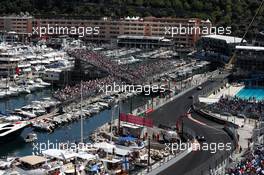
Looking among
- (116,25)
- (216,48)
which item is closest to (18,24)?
(116,25)

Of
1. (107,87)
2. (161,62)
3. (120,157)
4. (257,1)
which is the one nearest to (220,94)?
(107,87)

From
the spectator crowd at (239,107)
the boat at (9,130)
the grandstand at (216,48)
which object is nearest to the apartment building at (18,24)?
the grandstand at (216,48)

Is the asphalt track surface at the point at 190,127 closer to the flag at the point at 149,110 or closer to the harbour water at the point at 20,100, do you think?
the flag at the point at 149,110

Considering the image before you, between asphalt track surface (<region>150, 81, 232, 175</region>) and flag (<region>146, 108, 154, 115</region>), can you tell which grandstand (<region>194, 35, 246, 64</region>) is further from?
flag (<region>146, 108, 154, 115</region>)

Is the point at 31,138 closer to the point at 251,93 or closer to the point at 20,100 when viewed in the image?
the point at 20,100

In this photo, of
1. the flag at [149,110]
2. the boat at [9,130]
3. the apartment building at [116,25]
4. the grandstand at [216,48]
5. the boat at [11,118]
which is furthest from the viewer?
the apartment building at [116,25]

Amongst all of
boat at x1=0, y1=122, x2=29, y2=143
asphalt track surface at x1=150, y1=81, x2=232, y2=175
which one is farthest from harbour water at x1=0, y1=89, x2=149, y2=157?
asphalt track surface at x1=150, y1=81, x2=232, y2=175

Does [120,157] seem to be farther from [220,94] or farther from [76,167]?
[220,94]

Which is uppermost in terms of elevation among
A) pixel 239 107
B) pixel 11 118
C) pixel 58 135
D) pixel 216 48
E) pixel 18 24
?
pixel 18 24
